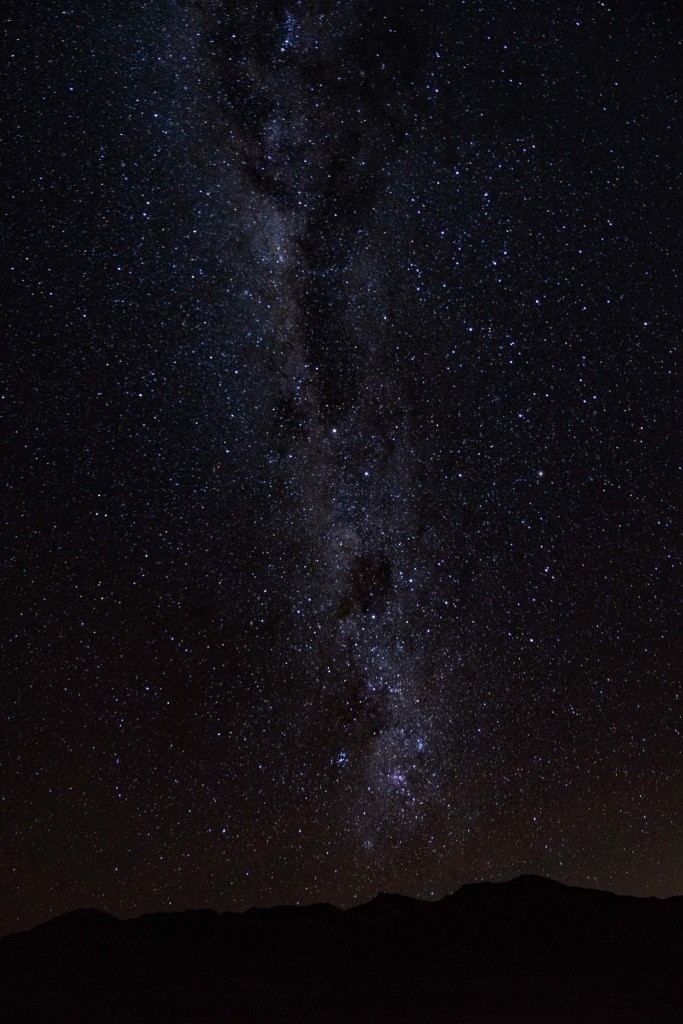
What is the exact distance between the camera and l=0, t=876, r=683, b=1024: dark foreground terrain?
15.1 metres

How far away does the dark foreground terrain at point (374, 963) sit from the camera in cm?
1509

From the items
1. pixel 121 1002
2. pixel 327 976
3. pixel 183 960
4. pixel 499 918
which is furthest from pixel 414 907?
pixel 121 1002

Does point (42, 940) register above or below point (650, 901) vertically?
above

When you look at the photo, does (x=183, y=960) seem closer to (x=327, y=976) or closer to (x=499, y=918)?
(x=327, y=976)

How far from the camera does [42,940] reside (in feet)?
129

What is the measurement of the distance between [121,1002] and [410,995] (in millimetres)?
6359

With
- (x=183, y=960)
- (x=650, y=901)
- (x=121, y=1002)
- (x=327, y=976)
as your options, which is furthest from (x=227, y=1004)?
(x=650, y=901)

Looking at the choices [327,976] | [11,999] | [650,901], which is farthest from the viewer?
[650,901]

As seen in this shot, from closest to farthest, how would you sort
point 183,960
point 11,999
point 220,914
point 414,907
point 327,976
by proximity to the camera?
point 11,999
point 327,976
point 183,960
point 414,907
point 220,914

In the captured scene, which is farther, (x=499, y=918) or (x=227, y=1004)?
(x=499, y=918)

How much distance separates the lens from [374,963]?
28.1m

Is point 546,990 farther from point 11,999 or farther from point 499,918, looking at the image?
point 499,918

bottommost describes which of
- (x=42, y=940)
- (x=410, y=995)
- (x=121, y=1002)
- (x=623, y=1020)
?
(x=623, y=1020)

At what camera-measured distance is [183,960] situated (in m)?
32.5
